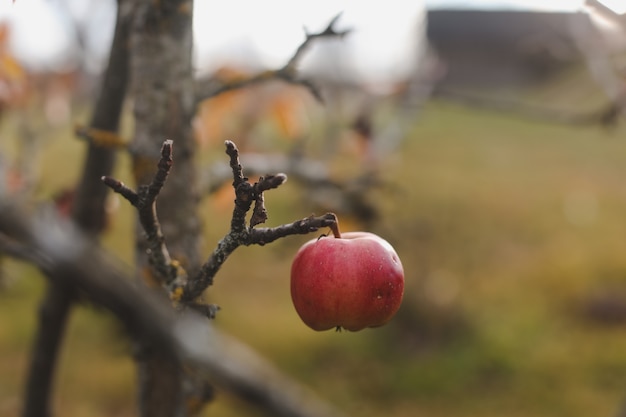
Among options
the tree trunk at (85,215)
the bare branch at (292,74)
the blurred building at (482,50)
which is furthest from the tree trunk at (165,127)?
the blurred building at (482,50)

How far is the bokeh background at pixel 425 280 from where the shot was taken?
2.89 metres

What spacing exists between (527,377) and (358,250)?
3.10m

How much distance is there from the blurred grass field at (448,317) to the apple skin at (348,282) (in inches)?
41.6

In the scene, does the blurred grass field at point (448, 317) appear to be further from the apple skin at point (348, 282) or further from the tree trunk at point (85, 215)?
the apple skin at point (348, 282)

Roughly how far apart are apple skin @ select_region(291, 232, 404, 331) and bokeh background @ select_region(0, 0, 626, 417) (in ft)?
3.08

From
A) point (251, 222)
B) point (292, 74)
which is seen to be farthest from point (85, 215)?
point (251, 222)

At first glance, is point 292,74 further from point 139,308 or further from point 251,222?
point 139,308

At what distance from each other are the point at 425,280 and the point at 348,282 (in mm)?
3462

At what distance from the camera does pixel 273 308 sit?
4387mm

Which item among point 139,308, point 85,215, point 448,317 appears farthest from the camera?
point 448,317

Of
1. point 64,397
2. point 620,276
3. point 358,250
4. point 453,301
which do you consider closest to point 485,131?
point 620,276

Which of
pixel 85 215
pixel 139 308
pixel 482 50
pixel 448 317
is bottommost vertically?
pixel 139 308

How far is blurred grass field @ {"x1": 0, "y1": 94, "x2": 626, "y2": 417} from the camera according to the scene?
341cm

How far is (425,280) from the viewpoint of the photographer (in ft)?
13.6
